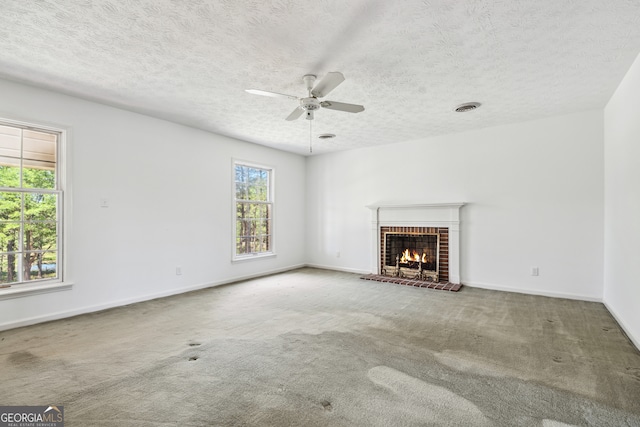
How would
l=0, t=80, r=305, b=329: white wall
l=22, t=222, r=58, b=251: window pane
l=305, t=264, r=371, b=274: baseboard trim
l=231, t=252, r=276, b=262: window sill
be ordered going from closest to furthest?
l=22, t=222, r=58, b=251: window pane
l=0, t=80, r=305, b=329: white wall
l=231, t=252, r=276, b=262: window sill
l=305, t=264, r=371, b=274: baseboard trim

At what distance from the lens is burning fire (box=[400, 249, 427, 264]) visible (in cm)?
569

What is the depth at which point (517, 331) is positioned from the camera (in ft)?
10.3

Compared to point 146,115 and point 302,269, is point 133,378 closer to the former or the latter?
point 146,115

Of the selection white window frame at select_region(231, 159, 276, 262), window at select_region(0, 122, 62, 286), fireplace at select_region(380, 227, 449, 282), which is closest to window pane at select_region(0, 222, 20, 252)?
window at select_region(0, 122, 62, 286)

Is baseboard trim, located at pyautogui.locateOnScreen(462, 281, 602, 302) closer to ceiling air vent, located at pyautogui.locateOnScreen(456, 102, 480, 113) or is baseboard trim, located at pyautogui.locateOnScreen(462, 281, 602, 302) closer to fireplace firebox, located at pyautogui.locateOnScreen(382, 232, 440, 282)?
fireplace firebox, located at pyautogui.locateOnScreen(382, 232, 440, 282)

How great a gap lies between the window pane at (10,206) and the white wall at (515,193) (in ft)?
17.1

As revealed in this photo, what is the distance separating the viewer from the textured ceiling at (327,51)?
216cm

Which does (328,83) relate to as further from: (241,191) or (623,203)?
(241,191)

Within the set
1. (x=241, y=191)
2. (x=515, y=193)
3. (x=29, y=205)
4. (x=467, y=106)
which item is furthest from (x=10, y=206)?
(x=515, y=193)

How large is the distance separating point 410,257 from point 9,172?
591 centimetres

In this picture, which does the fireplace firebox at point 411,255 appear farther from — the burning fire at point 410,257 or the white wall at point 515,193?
the white wall at point 515,193

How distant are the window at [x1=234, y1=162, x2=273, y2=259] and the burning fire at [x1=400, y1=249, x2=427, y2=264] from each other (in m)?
2.73

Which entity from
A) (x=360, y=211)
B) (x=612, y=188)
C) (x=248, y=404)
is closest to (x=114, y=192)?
(x=248, y=404)

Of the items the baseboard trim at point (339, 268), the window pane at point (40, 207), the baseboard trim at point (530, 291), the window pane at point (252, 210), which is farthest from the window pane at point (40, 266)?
the baseboard trim at point (530, 291)
